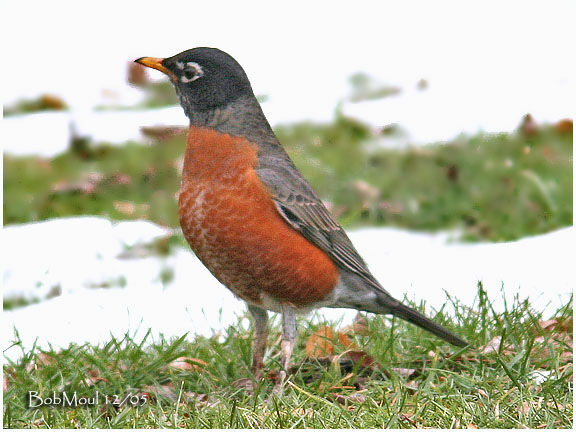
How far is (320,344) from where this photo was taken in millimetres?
4422

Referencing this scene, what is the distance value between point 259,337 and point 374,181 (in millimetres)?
3306

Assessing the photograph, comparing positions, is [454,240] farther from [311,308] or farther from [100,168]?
[100,168]

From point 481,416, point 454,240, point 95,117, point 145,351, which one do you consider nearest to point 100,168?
point 95,117

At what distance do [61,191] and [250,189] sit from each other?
13.2ft

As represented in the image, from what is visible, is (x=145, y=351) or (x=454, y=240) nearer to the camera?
(x=145, y=351)

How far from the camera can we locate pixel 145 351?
4.39 metres

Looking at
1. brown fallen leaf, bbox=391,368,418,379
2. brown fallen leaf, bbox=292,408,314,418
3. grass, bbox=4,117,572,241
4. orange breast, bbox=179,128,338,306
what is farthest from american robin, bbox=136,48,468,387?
grass, bbox=4,117,572,241

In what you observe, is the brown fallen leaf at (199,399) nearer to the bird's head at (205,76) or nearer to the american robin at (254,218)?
the american robin at (254,218)

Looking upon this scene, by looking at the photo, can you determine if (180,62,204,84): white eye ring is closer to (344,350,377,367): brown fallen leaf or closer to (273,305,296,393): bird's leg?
(273,305,296,393): bird's leg

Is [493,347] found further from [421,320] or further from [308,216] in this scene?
[308,216]

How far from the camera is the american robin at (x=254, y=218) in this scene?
3.97 metres

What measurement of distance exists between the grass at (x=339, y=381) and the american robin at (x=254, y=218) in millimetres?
181

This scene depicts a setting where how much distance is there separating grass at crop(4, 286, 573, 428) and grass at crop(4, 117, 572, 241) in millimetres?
2194

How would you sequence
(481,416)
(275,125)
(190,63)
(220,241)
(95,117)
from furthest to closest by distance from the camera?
(95,117), (275,125), (190,63), (220,241), (481,416)
